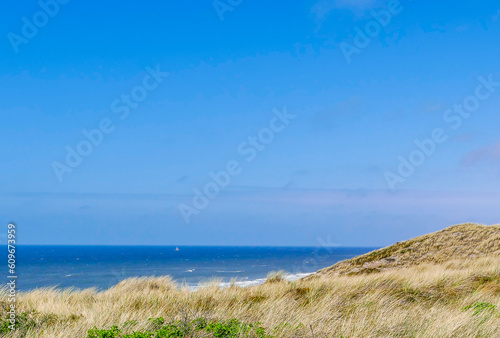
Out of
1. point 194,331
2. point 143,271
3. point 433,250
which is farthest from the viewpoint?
point 143,271

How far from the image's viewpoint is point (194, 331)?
5316 millimetres

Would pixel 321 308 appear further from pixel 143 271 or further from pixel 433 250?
pixel 143 271

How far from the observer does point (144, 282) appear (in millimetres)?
12953

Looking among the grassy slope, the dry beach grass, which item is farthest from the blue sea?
the grassy slope

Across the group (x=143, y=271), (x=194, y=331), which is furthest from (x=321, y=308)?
(x=143, y=271)

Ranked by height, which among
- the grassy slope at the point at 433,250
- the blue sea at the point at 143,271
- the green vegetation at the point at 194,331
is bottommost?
the blue sea at the point at 143,271

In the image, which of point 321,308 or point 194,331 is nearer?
point 194,331

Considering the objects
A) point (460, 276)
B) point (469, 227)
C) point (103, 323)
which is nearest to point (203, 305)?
point (103, 323)

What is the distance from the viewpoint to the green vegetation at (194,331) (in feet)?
16.4

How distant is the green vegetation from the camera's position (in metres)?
5.00

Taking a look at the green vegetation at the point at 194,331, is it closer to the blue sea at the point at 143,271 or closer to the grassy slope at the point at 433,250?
the blue sea at the point at 143,271

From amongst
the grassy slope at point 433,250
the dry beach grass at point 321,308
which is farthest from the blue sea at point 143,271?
the grassy slope at point 433,250

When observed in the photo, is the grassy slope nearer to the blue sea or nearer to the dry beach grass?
the blue sea

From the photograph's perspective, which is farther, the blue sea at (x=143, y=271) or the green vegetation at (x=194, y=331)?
the blue sea at (x=143, y=271)
